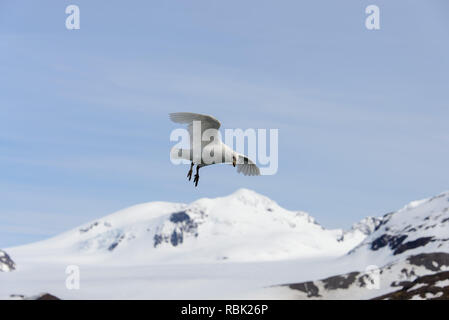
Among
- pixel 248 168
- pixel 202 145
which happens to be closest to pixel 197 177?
pixel 202 145

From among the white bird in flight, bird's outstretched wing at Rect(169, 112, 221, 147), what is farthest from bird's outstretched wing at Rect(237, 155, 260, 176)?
bird's outstretched wing at Rect(169, 112, 221, 147)

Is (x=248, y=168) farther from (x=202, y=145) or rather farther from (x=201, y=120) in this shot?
(x=201, y=120)

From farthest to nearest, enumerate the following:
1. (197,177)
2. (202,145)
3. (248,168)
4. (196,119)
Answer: (248,168)
(202,145)
(196,119)
(197,177)

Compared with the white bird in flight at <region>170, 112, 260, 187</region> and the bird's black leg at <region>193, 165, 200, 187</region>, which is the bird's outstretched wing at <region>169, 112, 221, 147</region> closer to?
the white bird in flight at <region>170, 112, 260, 187</region>

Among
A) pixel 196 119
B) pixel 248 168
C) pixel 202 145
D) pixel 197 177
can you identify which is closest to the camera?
pixel 197 177

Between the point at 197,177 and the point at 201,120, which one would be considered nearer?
the point at 197,177
